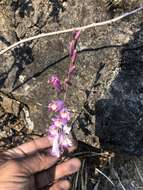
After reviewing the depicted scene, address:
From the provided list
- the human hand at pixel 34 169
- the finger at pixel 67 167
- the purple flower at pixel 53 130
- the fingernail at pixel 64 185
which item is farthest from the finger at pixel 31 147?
the purple flower at pixel 53 130

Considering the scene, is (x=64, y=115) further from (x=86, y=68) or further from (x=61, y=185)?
(x=61, y=185)

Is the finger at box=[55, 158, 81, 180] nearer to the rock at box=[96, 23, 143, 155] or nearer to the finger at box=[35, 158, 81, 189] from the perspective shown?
the finger at box=[35, 158, 81, 189]

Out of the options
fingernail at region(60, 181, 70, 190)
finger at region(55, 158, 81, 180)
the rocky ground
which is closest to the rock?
the rocky ground

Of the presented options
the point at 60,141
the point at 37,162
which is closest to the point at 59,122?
the point at 60,141

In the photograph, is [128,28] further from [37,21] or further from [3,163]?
[3,163]

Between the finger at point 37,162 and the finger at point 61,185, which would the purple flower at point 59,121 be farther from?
the finger at point 61,185

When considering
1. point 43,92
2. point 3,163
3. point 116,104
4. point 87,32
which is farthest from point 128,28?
point 3,163
